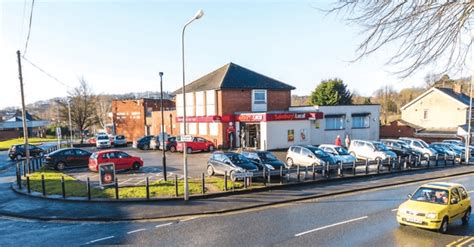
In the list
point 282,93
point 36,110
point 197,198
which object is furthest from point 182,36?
point 36,110

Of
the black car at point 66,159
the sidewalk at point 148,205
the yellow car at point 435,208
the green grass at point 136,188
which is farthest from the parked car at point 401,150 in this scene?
the black car at point 66,159

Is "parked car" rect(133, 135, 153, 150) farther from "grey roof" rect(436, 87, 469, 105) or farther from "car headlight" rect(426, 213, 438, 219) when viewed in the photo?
"grey roof" rect(436, 87, 469, 105)

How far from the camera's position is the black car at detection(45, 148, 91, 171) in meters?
23.3

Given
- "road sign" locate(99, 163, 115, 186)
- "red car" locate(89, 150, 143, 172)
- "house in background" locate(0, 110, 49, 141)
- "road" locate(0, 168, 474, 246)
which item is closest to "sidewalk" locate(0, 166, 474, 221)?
"road" locate(0, 168, 474, 246)

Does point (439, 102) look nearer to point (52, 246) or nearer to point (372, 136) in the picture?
point (372, 136)

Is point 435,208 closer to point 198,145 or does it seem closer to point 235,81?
point 198,145

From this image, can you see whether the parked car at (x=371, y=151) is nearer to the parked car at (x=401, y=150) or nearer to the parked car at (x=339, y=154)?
the parked car at (x=401, y=150)

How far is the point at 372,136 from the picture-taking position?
1540 inches

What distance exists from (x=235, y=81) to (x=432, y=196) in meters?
26.0

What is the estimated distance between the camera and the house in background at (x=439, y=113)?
159 ft

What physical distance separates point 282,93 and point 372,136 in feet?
39.2

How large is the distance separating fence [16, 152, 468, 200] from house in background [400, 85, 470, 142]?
23808mm

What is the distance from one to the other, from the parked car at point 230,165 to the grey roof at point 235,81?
49.7ft

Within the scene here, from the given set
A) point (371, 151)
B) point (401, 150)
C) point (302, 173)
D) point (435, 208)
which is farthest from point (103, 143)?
point (435, 208)
